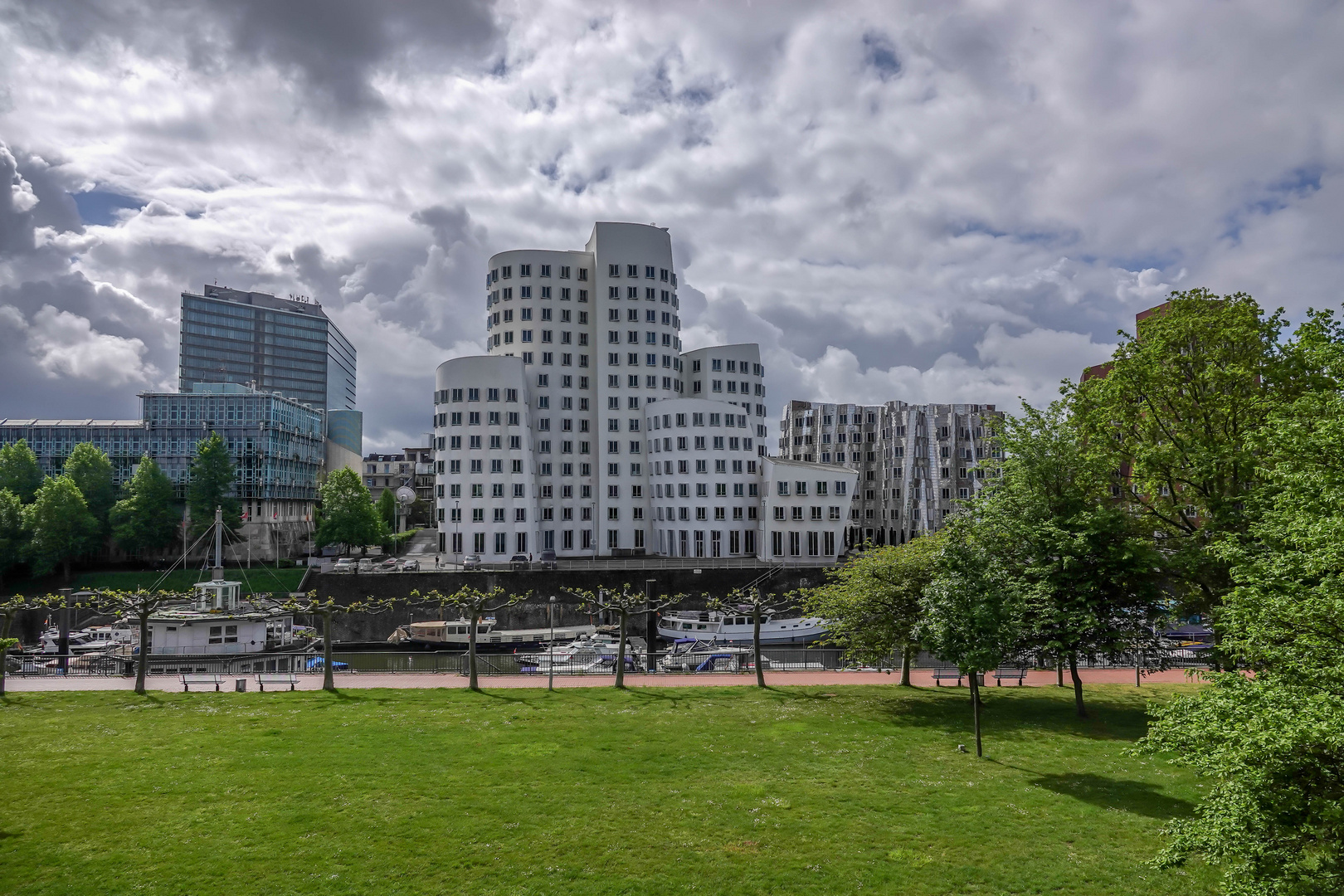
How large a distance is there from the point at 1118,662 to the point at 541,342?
74867mm

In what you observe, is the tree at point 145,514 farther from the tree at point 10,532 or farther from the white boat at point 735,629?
the white boat at point 735,629

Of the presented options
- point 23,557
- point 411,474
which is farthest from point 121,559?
point 411,474

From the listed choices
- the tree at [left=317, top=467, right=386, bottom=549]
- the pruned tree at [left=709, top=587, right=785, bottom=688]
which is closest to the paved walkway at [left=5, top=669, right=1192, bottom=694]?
the pruned tree at [left=709, top=587, right=785, bottom=688]

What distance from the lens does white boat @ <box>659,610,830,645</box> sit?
6419cm

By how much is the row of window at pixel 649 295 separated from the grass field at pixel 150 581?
51.2m

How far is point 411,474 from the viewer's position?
17400 cm

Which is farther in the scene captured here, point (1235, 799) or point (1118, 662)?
point (1118, 662)

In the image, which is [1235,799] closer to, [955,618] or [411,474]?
[955,618]

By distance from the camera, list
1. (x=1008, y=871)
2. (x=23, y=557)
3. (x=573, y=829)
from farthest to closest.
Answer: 1. (x=23, y=557)
2. (x=573, y=829)
3. (x=1008, y=871)

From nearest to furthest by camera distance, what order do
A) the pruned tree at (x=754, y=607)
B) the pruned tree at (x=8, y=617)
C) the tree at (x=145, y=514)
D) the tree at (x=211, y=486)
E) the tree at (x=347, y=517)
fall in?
the pruned tree at (x=8, y=617)
the pruned tree at (x=754, y=607)
the tree at (x=145, y=514)
the tree at (x=211, y=486)
the tree at (x=347, y=517)

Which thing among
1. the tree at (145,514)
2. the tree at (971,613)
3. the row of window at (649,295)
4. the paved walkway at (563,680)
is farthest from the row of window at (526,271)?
the tree at (971,613)

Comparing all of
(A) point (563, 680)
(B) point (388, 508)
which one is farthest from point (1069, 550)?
(B) point (388, 508)

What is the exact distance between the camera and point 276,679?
38719mm

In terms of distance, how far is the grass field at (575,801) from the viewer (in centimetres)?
1599
